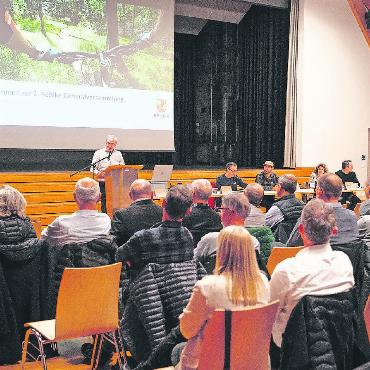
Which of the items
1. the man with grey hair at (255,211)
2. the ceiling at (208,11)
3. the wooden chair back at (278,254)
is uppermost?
the ceiling at (208,11)

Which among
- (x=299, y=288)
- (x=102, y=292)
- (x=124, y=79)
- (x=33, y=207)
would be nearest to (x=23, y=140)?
(x=33, y=207)

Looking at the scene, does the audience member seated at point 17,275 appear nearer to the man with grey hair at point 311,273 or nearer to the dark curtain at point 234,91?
the man with grey hair at point 311,273

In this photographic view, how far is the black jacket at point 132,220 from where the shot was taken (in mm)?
4148

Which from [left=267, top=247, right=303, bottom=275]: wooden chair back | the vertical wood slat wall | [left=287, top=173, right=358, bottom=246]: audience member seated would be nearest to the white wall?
the vertical wood slat wall

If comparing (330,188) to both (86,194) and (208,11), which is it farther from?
(208,11)

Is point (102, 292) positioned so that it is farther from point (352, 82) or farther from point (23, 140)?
point (352, 82)

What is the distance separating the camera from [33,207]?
30.8 feet

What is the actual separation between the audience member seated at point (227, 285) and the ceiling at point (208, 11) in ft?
33.1

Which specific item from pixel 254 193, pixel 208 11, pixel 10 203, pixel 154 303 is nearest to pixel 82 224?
pixel 10 203

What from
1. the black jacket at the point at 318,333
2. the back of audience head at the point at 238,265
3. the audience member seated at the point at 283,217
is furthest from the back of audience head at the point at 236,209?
the audience member seated at the point at 283,217

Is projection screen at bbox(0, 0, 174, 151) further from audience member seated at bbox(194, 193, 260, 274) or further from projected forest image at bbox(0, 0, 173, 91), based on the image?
audience member seated at bbox(194, 193, 260, 274)

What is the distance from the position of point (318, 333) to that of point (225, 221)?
136cm

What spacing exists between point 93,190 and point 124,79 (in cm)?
635

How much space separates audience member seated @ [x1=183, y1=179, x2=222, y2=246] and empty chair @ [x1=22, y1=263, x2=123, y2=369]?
1.04m
